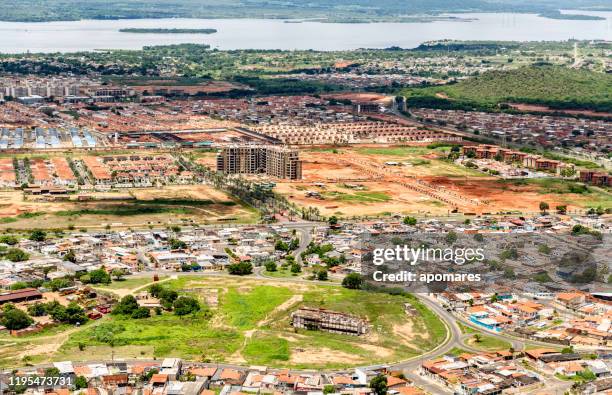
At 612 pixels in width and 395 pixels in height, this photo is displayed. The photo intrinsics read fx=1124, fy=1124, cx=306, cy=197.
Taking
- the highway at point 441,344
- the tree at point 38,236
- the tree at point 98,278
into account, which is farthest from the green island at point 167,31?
the tree at point 98,278

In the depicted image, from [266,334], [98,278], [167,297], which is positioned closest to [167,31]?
[98,278]

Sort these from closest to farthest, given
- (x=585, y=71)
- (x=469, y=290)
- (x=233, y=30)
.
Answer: (x=469, y=290)
(x=585, y=71)
(x=233, y=30)

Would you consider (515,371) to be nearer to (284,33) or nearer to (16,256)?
(16,256)

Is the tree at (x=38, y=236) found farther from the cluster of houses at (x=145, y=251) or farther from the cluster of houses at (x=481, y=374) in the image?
the cluster of houses at (x=481, y=374)

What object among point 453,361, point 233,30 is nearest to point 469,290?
point 453,361

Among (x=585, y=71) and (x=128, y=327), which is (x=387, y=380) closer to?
(x=128, y=327)

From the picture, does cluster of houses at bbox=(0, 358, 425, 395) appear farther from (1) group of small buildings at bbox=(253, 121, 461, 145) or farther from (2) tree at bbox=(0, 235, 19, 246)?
(1) group of small buildings at bbox=(253, 121, 461, 145)
